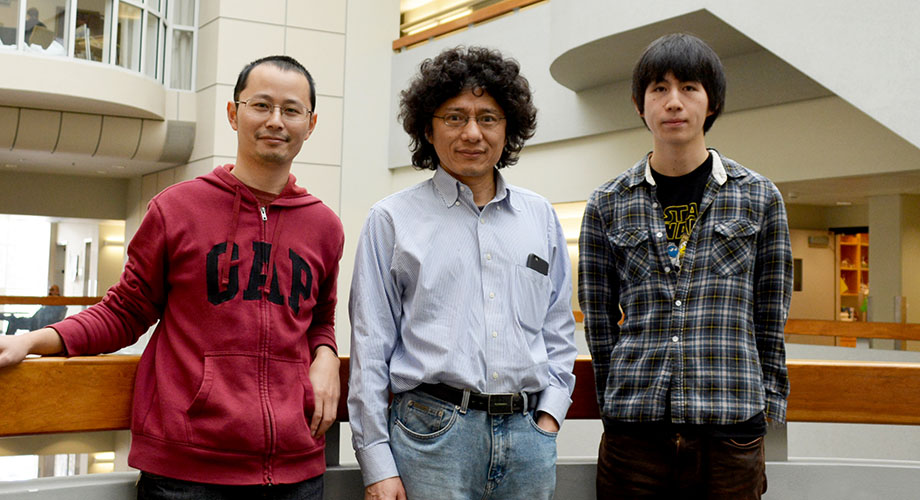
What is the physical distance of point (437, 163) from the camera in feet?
7.91

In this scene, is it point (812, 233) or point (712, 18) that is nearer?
point (712, 18)

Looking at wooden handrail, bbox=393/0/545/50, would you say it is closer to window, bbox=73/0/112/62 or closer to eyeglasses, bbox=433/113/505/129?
window, bbox=73/0/112/62

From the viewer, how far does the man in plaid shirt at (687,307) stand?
214cm

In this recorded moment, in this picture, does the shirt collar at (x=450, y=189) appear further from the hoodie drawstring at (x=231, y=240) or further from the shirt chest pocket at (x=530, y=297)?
the hoodie drawstring at (x=231, y=240)

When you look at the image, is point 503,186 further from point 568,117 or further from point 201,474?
point 568,117

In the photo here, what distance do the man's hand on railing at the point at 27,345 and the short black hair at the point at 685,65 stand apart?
1.53 meters

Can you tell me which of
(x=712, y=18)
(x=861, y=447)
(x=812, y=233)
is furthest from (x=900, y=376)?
(x=812, y=233)

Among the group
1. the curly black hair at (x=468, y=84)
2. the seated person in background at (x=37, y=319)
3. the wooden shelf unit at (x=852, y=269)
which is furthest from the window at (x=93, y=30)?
the wooden shelf unit at (x=852, y=269)

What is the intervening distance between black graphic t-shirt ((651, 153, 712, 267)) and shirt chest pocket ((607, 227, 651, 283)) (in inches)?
2.5

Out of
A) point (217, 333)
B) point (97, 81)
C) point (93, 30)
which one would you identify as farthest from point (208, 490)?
point (93, 30)

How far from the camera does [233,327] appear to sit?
77.1 inches

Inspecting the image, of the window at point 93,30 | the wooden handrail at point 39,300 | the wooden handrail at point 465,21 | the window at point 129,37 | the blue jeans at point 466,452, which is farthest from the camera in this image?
the window at point 129,37

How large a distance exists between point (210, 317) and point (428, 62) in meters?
0.88

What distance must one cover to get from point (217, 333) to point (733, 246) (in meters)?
1.28
